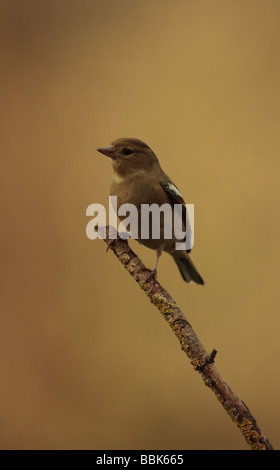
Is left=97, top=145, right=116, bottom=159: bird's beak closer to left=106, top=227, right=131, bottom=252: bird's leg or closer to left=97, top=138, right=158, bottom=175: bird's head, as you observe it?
left=97, top=138, right=158, bottom=175: bird's head

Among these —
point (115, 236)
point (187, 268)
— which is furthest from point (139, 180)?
point (187, 268)

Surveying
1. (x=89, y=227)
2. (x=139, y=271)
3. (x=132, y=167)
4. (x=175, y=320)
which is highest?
(x=132, y=167)

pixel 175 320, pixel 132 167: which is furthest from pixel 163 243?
pixel 175 320

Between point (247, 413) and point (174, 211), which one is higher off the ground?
point (174, 211)

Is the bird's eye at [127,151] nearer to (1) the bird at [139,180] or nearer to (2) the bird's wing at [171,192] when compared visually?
(1) the bird at [139,180]

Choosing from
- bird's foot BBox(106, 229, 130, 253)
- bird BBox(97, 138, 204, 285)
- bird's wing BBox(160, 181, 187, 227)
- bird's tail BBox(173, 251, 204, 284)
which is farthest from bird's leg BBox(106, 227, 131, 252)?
bird's tail BBox(173, 251, 204, 284)

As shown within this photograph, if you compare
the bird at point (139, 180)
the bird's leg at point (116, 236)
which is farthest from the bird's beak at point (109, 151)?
the bird's leg at point (116, 236)

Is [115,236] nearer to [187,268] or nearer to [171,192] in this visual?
[171,192]

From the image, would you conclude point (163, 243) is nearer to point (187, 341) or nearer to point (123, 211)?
point (123, 211)

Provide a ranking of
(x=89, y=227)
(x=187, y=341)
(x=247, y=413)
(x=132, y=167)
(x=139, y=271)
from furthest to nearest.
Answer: (x=132, y=167)
(x=89, y=227)
(x=139, y=271)
(x=187, y=341)
(x=247, y=413)
